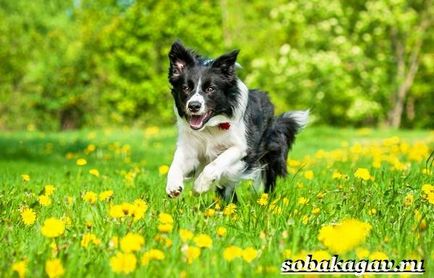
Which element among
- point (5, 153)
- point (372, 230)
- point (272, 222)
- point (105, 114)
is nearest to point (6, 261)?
point (272, 222)

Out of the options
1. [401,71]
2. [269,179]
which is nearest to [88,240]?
[269,179]

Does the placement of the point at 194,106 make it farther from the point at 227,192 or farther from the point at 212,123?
the point at 227,192

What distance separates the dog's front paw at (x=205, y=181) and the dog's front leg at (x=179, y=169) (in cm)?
12

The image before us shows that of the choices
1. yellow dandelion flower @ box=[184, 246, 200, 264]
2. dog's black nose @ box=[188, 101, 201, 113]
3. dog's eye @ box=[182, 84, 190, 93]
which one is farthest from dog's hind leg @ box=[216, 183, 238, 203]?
yellow dandelion flower @ box=[184, 246, 200, 264]

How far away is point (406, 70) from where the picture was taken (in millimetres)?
28000

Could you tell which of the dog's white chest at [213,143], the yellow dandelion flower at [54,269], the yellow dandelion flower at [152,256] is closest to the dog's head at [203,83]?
the dog's white chest at [213,143]

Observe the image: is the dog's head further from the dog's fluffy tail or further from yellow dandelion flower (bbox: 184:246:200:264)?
yellow dandelion flower (bbox: 184:246:200:264)

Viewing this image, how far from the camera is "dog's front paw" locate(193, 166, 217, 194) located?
4887mm

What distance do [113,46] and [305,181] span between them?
82.4 ft

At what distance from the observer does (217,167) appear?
5.02 meters

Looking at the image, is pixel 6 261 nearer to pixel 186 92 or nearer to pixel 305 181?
pixel 186 92

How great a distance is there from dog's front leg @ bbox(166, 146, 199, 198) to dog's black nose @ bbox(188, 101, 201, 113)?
43cm

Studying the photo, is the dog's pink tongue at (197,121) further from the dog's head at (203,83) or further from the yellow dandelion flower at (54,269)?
the yellow dandelion flower at (54,269)

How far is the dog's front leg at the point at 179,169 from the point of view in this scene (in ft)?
15.5
